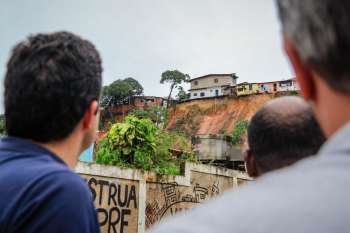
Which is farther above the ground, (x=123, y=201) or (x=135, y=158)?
(x=135, y=158)

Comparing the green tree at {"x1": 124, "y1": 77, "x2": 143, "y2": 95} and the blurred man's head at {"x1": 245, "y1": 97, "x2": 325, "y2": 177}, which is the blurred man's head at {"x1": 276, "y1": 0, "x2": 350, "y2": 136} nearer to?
the blurred man's head at {"x1": 245, "y1": 97, "x2": 325, "y2": 177}

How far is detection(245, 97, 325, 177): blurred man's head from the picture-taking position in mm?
1611

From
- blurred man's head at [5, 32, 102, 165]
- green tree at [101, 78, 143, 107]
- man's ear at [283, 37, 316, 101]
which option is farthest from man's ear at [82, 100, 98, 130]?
green tree at [101, 78, 143, 107]

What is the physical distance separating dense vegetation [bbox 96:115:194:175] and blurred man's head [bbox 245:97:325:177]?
29.0 ft

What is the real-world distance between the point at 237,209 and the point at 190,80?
45.1 m

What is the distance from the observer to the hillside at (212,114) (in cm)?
3903

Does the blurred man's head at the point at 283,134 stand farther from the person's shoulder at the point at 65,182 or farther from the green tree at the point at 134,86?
the green tree at the point at 134,86

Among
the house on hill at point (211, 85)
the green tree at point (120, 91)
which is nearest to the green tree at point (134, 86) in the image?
the green tree at point (120, 91)

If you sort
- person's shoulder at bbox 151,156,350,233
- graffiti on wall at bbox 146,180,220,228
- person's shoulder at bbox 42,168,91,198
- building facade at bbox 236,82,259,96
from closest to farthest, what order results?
person's shoulder at bbox 151,156,350,233
person's shoulder at bbox 42,168,91,198
graffiti on wall at bbox 146,180,220,228
building facade at bbox 236,82,259,96

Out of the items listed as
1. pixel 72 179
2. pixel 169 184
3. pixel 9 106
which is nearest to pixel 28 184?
pixel 72 179

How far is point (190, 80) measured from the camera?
149ft

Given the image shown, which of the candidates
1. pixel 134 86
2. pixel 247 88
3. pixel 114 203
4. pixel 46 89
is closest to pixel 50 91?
pixel 46 89

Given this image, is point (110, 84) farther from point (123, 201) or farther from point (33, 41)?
point (33, 41)

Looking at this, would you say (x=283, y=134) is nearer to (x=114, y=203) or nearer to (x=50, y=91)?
(x=50, y=91)
